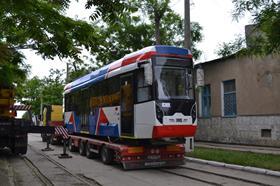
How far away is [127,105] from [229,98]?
11930mm

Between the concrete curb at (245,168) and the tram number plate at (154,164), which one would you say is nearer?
the concrete curb at (245,168)

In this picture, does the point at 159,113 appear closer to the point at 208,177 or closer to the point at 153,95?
the point at 153,95

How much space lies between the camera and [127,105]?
1565 cm

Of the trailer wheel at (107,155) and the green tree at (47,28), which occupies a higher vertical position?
the green tree at (47,28)

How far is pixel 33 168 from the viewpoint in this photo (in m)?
17.0

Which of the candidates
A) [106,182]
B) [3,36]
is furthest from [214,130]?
[3,36]

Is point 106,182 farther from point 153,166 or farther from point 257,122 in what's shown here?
point 257,122

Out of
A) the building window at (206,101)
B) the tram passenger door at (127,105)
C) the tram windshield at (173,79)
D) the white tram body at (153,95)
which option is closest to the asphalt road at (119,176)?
the white tram body at (153,95)

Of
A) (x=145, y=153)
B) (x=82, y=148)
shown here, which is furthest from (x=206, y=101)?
(x=145, y=153)

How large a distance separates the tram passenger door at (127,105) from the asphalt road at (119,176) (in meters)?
1.38

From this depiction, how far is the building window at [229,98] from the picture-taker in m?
25.8

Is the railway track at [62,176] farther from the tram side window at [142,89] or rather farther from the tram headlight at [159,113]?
the tram side window at [142,89]

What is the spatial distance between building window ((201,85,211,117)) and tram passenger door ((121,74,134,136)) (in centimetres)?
1334

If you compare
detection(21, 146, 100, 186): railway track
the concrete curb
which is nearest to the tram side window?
detection(21, 146, 100, 186): railway track
